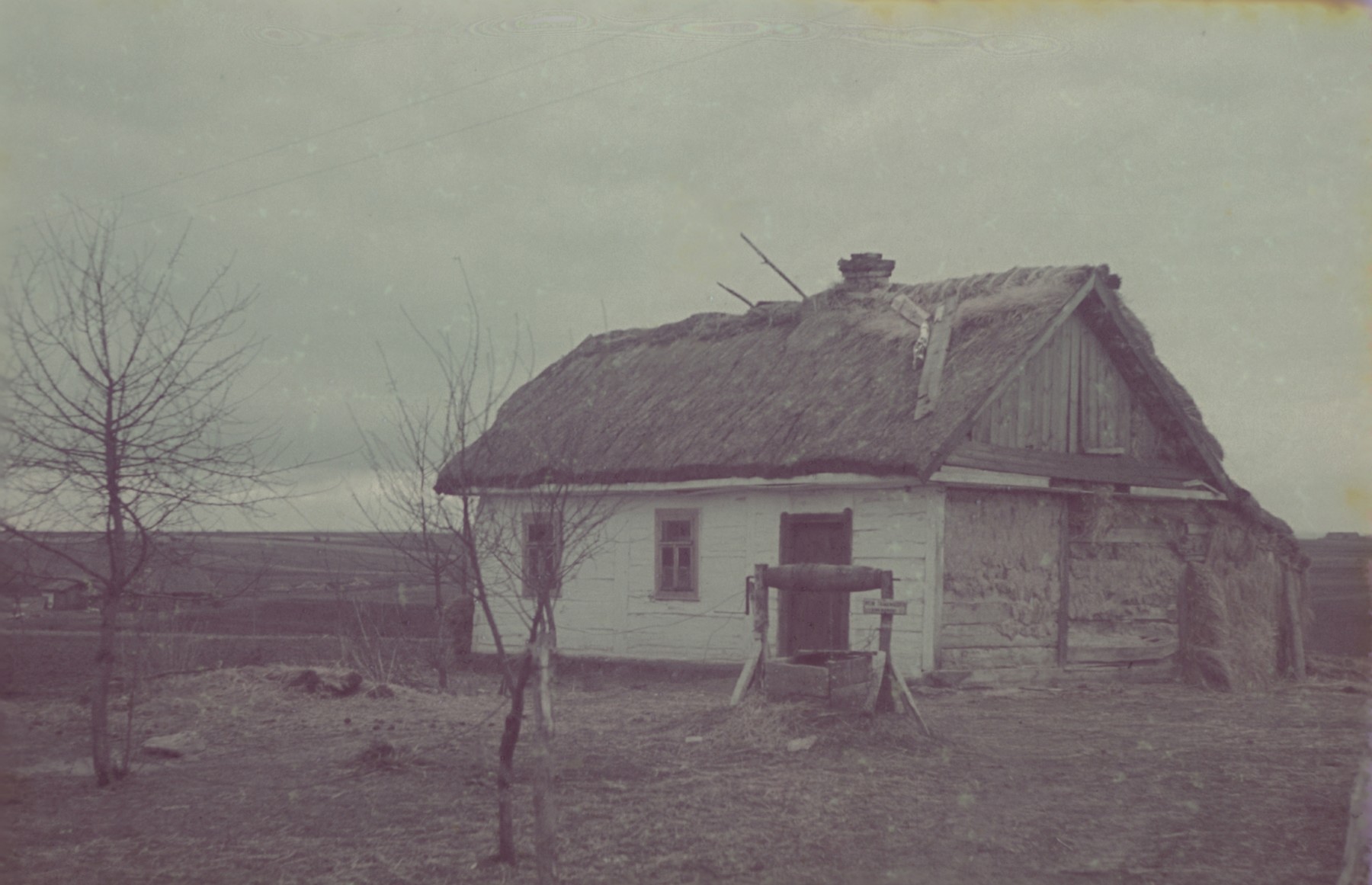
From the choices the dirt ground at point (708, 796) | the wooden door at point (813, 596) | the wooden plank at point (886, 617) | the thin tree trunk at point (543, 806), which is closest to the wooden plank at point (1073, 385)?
the wooden door at point (813, 596)

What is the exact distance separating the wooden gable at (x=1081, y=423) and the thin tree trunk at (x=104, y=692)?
844cm

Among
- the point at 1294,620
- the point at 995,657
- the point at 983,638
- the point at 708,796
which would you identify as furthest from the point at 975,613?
the point at 708,796

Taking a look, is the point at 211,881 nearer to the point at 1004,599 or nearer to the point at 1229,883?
the point at 1229,883

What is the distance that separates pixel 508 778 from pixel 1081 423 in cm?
1067

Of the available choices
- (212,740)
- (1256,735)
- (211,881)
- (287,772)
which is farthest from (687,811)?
(1256,735)

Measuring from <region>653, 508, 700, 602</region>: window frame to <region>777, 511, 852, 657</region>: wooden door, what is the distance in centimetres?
132

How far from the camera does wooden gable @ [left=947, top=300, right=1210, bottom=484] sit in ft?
46.5

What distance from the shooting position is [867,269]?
58.1 ft

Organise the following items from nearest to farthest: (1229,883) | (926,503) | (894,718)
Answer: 1. (1229,883)
2. (894,718)
3. (926,503)

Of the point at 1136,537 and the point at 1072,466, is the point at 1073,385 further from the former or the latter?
the point at 1136,537

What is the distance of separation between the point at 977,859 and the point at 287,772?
15.9 feet

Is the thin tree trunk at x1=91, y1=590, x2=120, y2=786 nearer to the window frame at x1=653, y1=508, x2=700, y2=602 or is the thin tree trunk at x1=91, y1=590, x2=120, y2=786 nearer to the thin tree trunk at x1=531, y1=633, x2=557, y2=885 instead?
the thin tree trunk at x1=531, y1=633, x2=557, y2=885

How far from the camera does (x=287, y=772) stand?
28.5 feet

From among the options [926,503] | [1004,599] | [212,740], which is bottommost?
[212,740]
